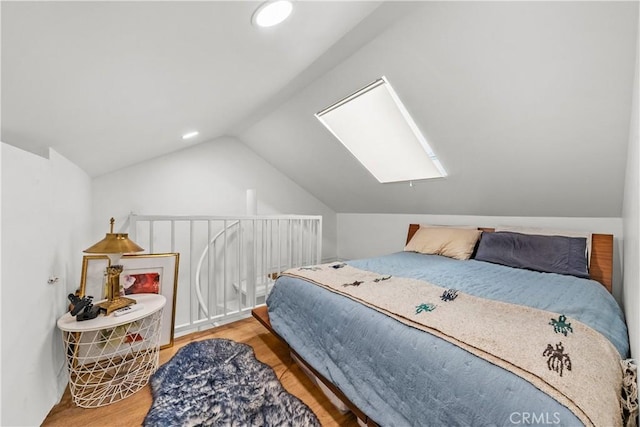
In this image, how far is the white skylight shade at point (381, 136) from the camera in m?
2.54

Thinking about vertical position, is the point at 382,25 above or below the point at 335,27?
above

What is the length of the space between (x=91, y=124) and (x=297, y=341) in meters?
1.70

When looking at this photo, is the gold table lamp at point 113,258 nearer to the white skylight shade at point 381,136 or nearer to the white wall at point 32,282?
the white wall at point 32,282

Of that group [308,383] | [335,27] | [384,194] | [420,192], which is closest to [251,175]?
[384,194]

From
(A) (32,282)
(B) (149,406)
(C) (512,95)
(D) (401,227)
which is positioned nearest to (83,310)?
(A) (32,282)

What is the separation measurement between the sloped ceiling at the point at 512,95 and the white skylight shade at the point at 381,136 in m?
0.14

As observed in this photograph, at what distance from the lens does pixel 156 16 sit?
33.4 inches

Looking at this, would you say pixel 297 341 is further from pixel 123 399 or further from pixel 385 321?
pixel 123 399

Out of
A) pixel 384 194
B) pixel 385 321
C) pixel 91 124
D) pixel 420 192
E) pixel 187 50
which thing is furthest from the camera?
pixel 384 194

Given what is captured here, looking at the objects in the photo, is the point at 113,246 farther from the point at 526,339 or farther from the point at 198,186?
the point at 526,339

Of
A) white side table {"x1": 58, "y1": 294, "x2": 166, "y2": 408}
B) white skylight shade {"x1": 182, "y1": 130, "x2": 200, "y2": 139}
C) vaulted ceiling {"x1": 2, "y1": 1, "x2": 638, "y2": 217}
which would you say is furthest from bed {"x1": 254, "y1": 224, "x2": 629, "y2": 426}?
white skylight shade {"x1": 182, "y1": 130, "x2": 200, "y2": 139}

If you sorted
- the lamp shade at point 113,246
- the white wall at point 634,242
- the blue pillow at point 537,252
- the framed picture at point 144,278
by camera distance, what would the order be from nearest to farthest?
1. the white wall at point 634,242
2. the lamp shade at point 113,246
3. the framed picture at point 144,278
4. the blue pillow at point 537,252

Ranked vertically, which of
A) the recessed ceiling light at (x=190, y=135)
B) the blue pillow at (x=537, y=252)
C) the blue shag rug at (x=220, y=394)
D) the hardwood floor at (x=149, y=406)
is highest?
the recessed ceiling light at (x=190, y=135)

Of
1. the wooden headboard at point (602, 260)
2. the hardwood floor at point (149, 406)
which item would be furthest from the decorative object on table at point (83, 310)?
the wooden headboard at point (602, 260)
